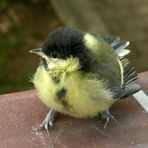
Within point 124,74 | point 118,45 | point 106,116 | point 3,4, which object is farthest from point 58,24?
point 106,116

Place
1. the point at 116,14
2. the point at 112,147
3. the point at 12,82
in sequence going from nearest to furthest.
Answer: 1. the point at 112,147
2. the point at 12,82
3. the point at 116,14

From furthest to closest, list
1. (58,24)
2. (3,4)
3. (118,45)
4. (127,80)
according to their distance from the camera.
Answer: (58,24), (3,4), (118,45), (127,80)

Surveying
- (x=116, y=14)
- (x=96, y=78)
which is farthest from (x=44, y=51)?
(x=116, y=14)

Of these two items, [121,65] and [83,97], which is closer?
[83,97]

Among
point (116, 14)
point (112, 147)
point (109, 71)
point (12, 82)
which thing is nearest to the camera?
point (112, 147)

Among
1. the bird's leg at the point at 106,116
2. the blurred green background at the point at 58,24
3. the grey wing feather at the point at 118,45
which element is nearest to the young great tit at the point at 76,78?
the bird's leg at the point at 106,116

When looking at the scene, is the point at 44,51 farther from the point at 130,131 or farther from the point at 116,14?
the point at 116,14

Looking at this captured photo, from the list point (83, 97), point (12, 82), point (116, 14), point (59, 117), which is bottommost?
point (12, 82)

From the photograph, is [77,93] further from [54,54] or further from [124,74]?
[124,74]
